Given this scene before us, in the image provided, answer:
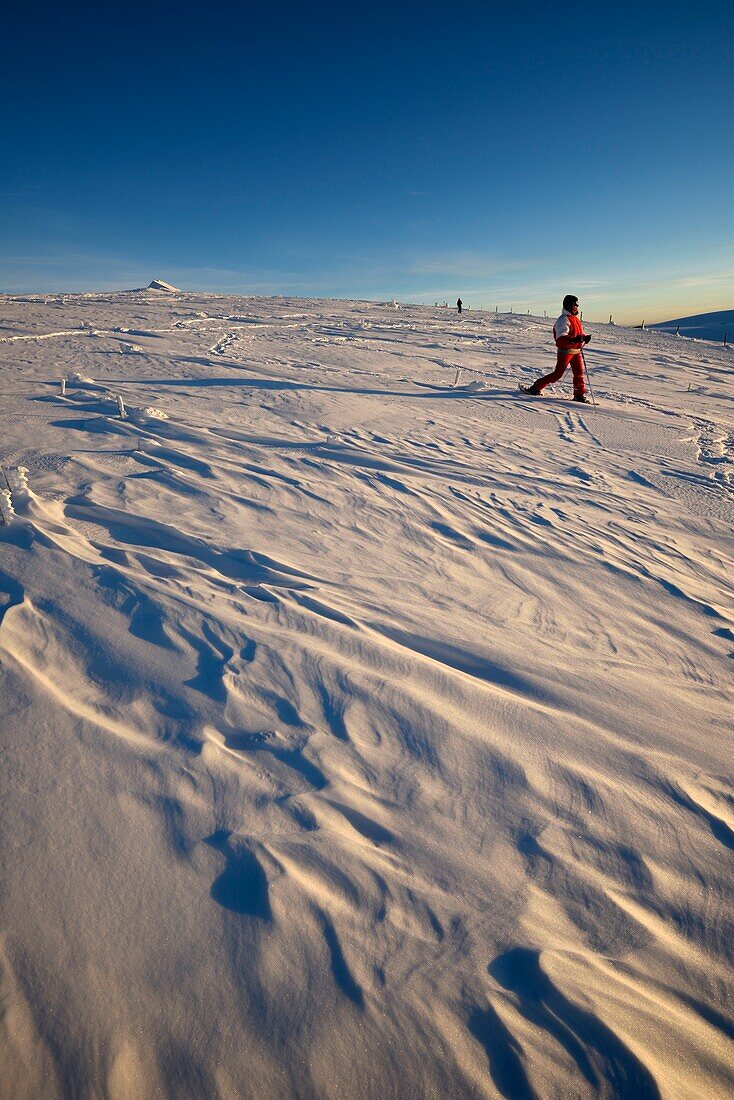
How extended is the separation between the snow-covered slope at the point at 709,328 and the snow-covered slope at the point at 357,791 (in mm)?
25437

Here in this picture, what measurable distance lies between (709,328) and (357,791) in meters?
41.2

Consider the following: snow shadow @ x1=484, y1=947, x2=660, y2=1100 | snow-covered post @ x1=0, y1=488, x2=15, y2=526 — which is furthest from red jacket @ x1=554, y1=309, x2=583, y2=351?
snow shadow @ x1=484, y1=947, x2=660, y2=1100

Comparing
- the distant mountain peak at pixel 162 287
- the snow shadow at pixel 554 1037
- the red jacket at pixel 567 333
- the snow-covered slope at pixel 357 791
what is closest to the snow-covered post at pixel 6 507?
→ the snow-covered slope at pixel 357 791

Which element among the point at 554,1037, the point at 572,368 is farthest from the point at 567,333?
the point at 554,1037

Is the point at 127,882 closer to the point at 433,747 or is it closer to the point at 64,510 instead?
the point at 433,747

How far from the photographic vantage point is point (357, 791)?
6.24 feet

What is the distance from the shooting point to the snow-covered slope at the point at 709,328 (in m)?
28.8

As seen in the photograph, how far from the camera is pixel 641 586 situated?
11.0 feet

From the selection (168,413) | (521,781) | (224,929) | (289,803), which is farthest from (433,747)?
(168,413)

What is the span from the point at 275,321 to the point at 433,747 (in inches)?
662

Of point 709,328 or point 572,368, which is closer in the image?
point 572,368

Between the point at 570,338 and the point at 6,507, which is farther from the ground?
the point at 570,338

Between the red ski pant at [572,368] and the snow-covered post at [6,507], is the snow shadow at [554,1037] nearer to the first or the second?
the snow-covered post at [6,507]

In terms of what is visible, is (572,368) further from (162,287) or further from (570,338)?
(162,287)
